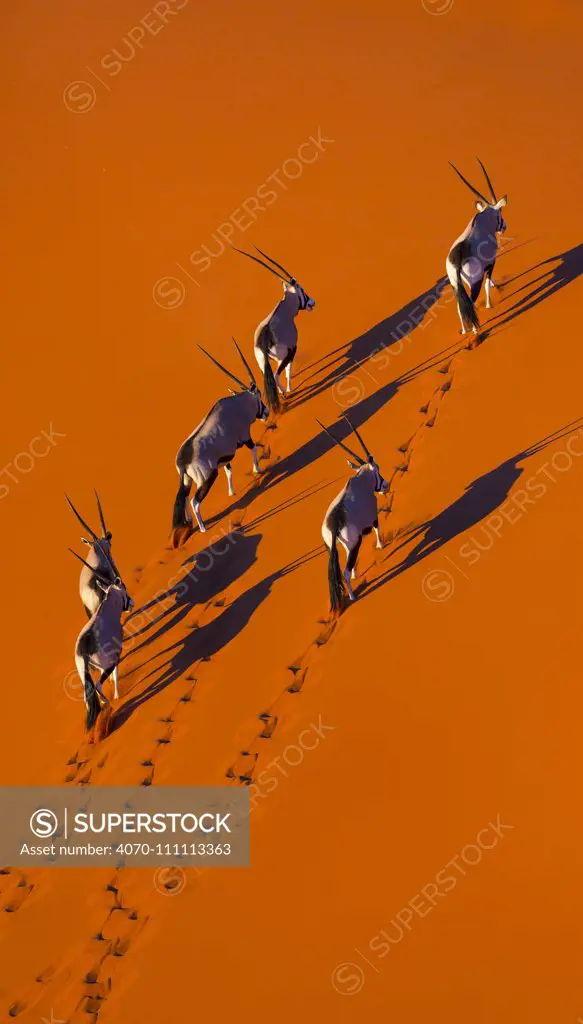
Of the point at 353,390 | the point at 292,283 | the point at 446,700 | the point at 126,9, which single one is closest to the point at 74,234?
the point at 292,283

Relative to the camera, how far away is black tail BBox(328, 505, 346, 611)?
38.2 ft

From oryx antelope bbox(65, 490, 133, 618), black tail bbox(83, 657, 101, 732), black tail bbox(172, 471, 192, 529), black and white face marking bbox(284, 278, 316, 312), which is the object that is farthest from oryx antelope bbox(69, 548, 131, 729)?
black and white face marking bbox(284, 278, 316, 312)

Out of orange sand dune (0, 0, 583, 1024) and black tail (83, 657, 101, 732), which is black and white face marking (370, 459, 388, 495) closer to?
orange sand dune (0, 0, 583, 1024)

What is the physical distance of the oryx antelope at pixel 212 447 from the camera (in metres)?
12.9

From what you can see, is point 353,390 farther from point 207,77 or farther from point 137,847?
point 207,77

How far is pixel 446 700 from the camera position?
10.7 metres

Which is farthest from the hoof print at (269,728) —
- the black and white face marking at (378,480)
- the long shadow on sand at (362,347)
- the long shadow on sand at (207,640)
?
the long shadow on sand at (362,347)

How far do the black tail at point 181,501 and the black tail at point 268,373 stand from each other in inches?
81.0

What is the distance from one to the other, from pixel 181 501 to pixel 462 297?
176 inches

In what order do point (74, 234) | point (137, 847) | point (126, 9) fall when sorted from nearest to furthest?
point (137, 847), point (74, 234), point (126, 9)

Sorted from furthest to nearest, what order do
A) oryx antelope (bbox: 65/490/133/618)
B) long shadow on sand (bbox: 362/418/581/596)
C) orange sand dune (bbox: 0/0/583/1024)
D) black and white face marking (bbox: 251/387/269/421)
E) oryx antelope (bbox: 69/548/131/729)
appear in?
black and white face marking (bbox: 251/387/269/421), long shadow on sand (bbox: 362/418/581/596), oryx antelope (bbox: 65/490/133/618), oryx antelope (bbox: 69/548/131/729), orange sand dune (bbox: 0/0/583/1024)

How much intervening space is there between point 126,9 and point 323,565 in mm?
16964

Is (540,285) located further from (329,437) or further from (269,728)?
(269,728)

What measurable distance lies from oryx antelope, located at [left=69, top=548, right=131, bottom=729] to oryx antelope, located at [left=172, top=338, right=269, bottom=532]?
175cm
